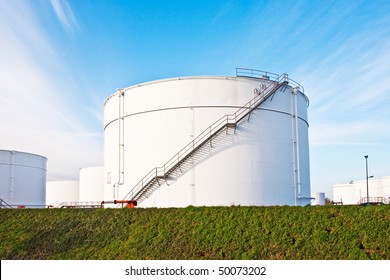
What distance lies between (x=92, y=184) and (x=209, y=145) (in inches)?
1150

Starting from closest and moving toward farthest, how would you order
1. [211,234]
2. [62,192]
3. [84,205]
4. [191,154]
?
[211,234], [191,154], [84,205], [62,192]

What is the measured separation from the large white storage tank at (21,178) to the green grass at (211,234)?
78.3ft

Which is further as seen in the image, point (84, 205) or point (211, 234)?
point (84, 205)

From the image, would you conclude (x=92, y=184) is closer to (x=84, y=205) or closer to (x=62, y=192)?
(x=62, y=192)

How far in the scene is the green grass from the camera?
1337 centimetres

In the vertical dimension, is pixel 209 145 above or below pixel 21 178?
above

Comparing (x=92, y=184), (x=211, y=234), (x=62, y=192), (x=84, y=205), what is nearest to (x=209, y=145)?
(x=211, y=234)

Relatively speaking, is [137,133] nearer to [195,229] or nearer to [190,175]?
[190,175]

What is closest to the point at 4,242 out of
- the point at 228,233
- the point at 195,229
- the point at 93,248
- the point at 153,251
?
the point at 93,248

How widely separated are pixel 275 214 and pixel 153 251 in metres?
4.97

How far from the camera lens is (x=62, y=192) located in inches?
2254

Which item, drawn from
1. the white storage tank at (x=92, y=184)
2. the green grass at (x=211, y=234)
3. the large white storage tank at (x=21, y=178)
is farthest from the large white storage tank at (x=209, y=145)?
the white storage tank at (x=92, y=184)

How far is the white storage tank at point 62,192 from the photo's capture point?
56500 millimetres

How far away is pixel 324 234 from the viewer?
13.8 m
